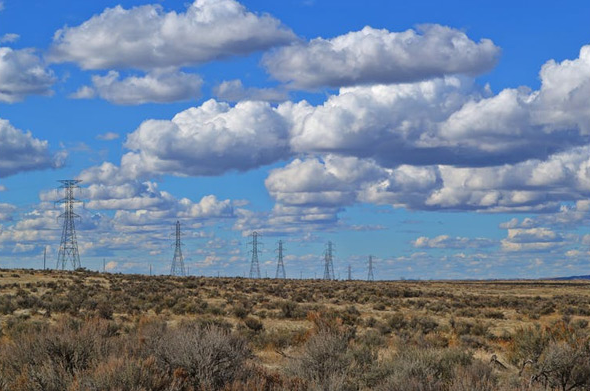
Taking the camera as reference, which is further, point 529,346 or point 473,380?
point 529,346

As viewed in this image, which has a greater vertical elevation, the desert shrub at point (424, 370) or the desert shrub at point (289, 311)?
the desert shrub at point (424, 370)

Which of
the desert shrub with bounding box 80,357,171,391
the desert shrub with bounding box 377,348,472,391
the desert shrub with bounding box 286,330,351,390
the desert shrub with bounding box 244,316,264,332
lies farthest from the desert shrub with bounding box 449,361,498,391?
the desert shrub with bounding box 244,316,264,332

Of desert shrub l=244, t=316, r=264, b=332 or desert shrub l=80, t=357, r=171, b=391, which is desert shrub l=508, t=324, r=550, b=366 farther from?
desert shrub l=244, t=316, r=264, b=332

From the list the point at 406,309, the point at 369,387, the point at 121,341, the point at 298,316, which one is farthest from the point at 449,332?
the point at 121,341

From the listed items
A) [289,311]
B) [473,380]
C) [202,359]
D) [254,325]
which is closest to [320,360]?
[202,359]

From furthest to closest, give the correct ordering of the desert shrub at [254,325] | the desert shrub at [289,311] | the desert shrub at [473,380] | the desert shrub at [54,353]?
the desert shrub at [289,311] → the desert shrub at [254,325] → the desert shrub at [54,353] → the desert shrub at [473,380]

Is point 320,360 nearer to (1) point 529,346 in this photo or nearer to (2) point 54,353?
(2) point 54,353

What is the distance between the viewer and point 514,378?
49.2 feet

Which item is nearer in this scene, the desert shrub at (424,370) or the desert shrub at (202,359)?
the desert shrub at (424,370)

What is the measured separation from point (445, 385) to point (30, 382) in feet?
24.3

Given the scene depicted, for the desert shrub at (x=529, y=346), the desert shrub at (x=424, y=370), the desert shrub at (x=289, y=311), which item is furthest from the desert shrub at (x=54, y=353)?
the desert shrub at (x=289, y=311)

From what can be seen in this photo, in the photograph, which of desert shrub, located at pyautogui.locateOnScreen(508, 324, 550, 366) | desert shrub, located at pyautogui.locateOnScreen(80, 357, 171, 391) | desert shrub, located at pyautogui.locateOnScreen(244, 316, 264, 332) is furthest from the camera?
desert shrub, located at pyautogui.locateOnScreen(244, 316, 264, 332)

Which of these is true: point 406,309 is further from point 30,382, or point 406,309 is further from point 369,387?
point 30,382

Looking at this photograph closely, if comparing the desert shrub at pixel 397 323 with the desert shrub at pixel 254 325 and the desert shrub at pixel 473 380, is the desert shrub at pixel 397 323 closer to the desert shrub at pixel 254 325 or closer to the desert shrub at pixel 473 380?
the desert shrub at pixel 254 325
